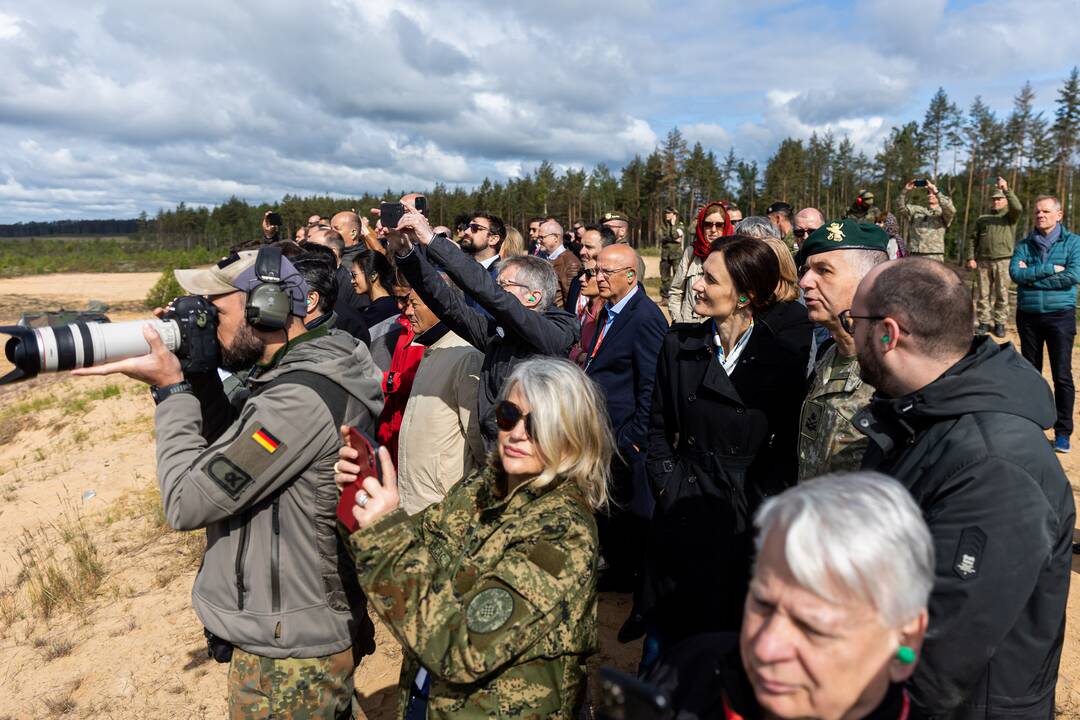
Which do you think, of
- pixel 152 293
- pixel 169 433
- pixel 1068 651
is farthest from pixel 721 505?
pixel 152 293

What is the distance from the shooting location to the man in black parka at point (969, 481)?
1554 mm

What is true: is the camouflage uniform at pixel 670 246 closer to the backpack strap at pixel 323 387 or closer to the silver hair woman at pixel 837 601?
the backpack strap at pixel 323 387

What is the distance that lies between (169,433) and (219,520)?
1.14ft

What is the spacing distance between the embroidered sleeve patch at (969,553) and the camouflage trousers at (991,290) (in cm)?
1122

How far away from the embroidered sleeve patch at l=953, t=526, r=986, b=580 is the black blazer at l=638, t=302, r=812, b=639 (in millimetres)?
1371

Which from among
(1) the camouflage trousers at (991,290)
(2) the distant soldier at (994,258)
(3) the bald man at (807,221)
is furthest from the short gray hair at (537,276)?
(1) the camouflage trousers at (991,290)

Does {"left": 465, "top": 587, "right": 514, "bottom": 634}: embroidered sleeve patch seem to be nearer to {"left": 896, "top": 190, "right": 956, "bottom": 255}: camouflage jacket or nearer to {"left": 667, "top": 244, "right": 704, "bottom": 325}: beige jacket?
{"left": 667, "top": 244, "right": 704, "bottom": 325}: beige jacket

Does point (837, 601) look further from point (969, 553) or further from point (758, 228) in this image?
point (758, 228)

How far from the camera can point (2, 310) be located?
83.7 ft

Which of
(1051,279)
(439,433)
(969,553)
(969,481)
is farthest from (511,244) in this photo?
(969,553)

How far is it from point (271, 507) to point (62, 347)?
83 centimetres

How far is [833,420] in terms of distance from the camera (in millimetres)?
2582

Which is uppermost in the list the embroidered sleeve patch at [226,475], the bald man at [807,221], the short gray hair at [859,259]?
the bald man at [807,221]

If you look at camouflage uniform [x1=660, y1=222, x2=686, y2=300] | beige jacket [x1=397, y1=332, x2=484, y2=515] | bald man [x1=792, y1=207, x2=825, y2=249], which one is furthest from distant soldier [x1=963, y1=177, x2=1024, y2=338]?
beige jacket [x1=397, y1=332, x2=484, y2=515]
